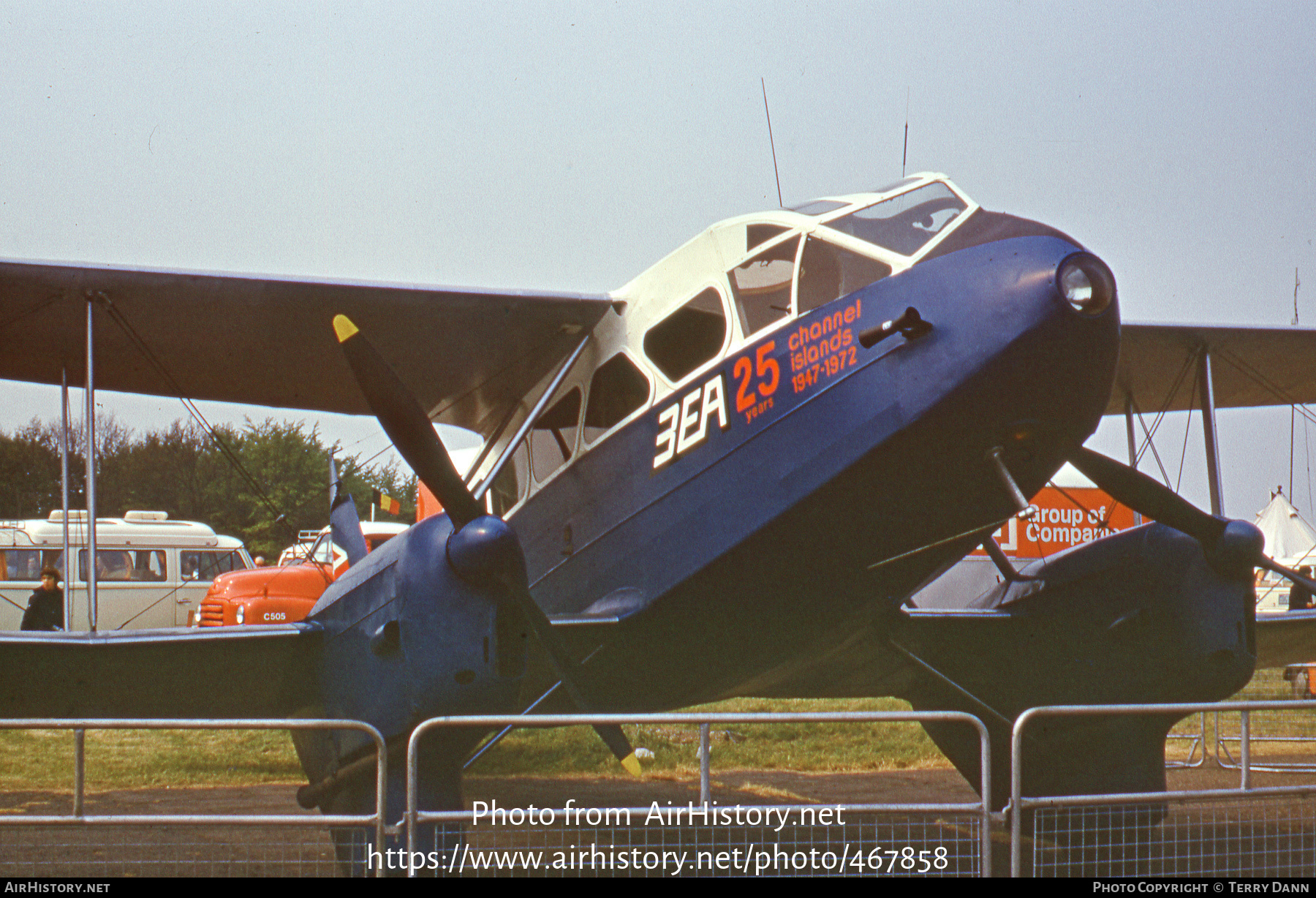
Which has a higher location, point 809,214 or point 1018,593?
point 809,214

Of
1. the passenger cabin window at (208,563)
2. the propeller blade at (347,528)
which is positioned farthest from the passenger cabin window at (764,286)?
the passenger cabin window at (208,563)

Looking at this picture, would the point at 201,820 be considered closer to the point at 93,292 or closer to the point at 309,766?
the point at 309,766

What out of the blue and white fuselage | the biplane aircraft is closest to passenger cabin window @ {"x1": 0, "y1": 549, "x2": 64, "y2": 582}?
the biplane aircraft

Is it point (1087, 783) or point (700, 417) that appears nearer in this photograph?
point (700, 417)

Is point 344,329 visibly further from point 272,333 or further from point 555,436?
point 272,333

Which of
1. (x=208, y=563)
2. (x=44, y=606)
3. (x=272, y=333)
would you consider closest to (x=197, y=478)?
(x=208, y=563)

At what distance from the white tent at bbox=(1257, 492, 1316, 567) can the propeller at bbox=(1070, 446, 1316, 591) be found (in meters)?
24.7

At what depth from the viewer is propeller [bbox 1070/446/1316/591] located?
7801mm

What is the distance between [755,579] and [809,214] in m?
2.42

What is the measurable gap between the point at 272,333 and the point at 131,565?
19.0m

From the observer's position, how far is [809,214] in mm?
7535
